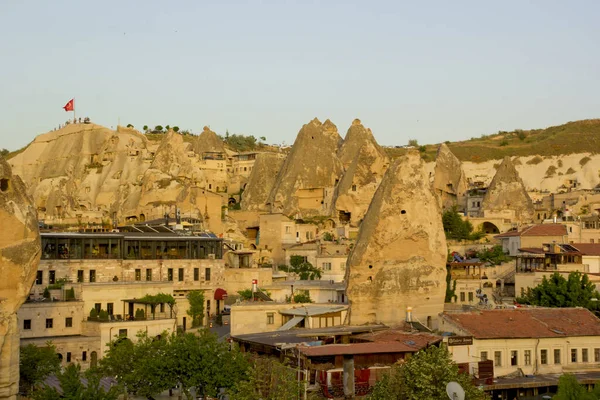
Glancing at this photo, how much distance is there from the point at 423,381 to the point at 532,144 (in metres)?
118

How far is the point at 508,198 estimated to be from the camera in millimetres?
93438

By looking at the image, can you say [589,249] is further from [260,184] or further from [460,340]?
[260,184]

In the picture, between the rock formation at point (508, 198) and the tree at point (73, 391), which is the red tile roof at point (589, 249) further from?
the tree at point (73, 391)

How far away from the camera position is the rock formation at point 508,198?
91.8 m

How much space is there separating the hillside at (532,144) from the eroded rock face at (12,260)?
4341 inches

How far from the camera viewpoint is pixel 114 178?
112 meters

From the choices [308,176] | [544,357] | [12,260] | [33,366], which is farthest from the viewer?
[308,176]

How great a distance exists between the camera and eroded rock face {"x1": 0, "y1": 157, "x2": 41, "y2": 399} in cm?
2427

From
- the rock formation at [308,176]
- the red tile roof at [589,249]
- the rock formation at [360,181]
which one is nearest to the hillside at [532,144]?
the rock formation at [308,176]

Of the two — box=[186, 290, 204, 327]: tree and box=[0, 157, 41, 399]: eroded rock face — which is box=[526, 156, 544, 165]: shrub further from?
box=[0, 157, 41, 399]: eroded rock face

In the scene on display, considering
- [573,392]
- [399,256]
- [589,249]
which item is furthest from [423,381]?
[589,249]

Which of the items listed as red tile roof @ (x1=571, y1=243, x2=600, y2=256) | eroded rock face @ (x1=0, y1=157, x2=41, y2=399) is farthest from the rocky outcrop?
eroded rock face @ (x1=0, y1=157, x2=41, y2=399)

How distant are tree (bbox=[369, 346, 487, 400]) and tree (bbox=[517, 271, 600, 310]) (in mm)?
21620

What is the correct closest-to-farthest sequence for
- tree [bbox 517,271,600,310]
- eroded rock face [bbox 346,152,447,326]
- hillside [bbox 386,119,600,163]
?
eroded rock face [bbox 346,152,447,326], tree [bbox 517,271,600,310], hillside [bbox 386,119,600,163]
